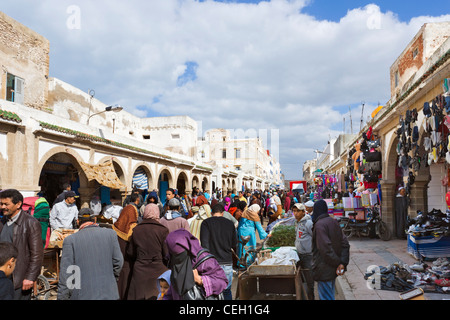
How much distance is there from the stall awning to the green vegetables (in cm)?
652

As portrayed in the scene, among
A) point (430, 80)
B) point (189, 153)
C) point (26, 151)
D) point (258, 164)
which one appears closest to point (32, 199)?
point (26, 151)

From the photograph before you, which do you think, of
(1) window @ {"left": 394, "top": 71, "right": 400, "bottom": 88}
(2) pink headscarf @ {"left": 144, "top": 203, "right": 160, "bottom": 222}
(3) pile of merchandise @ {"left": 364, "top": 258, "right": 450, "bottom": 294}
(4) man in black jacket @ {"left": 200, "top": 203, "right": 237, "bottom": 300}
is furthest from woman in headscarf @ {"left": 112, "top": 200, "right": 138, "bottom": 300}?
(1) window @ {"left": 394, "top": 71, "right": 400, "bottom": 88}

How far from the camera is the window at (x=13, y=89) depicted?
1205cm

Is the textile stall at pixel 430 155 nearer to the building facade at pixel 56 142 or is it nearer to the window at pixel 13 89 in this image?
the building facade at pixel 56 142

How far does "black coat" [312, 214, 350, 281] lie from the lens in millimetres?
3914

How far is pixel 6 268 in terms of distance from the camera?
8.93 ft

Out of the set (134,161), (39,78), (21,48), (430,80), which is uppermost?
(21,48)

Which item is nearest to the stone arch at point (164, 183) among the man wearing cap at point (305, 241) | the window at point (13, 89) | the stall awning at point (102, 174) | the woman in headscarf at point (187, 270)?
the stall awning at point (102, 174)

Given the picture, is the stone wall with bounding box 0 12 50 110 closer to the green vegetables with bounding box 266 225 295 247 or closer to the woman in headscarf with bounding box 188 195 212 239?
the woman in headscarf with bounding box 188 195 212 239

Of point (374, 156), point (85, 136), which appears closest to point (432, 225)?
point (374, 156)

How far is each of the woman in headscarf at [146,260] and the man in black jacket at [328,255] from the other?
184 centimetres
